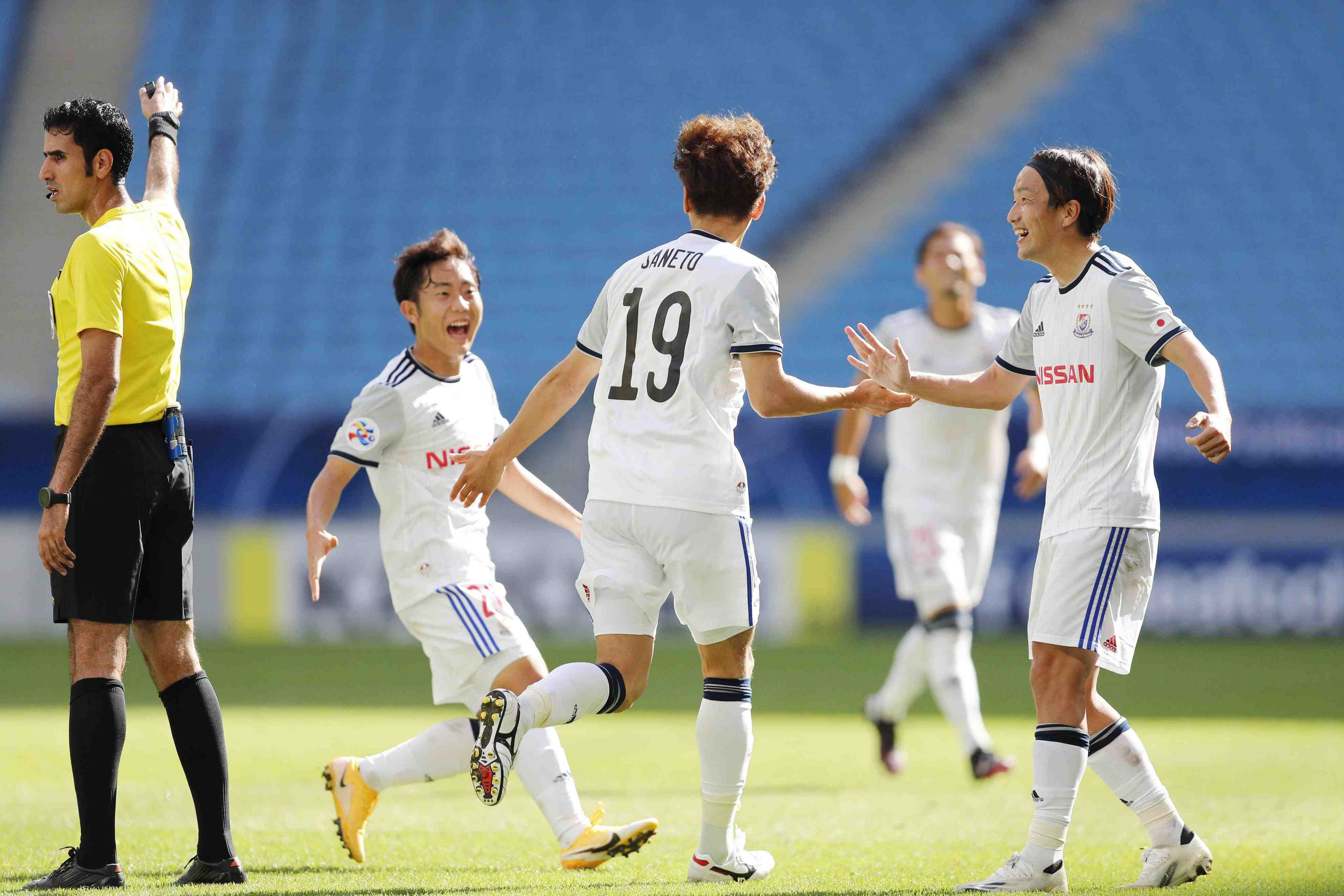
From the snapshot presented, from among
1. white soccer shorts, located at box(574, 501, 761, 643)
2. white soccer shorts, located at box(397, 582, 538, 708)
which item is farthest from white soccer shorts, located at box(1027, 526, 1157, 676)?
white soccer shorts, located at box(397, 582, 538, 708)

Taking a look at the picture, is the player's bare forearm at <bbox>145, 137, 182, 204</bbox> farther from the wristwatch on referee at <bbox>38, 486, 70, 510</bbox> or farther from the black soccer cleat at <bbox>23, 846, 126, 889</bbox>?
the black soccer cleat at <bbox>23, 846, 126, 889</bbox>

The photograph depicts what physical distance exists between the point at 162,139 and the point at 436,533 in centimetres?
146

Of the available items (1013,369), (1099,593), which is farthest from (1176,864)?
(1013,369)

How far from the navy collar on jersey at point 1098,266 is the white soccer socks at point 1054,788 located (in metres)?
1.21

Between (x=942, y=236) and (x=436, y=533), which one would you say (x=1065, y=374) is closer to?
(x=436, y=533)

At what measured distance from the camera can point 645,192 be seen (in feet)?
63.6

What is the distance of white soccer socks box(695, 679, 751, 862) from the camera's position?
4.13 meters

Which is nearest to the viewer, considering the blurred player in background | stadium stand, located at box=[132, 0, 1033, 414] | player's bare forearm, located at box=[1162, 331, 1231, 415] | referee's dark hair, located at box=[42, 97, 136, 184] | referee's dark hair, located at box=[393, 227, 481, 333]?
player's bare forearm, located at box=[1162, 331, 1231, 415]

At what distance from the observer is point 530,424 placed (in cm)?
430

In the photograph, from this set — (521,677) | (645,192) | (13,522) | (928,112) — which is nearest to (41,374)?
(13,522)

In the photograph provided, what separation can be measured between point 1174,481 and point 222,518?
341 inches

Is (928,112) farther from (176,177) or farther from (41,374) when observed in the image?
(176,177)

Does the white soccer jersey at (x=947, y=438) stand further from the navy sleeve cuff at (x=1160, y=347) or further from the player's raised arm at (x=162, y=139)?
the player's raised arm at (x=162, y=139)

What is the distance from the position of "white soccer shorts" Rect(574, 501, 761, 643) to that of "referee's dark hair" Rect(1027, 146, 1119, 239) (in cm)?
126
